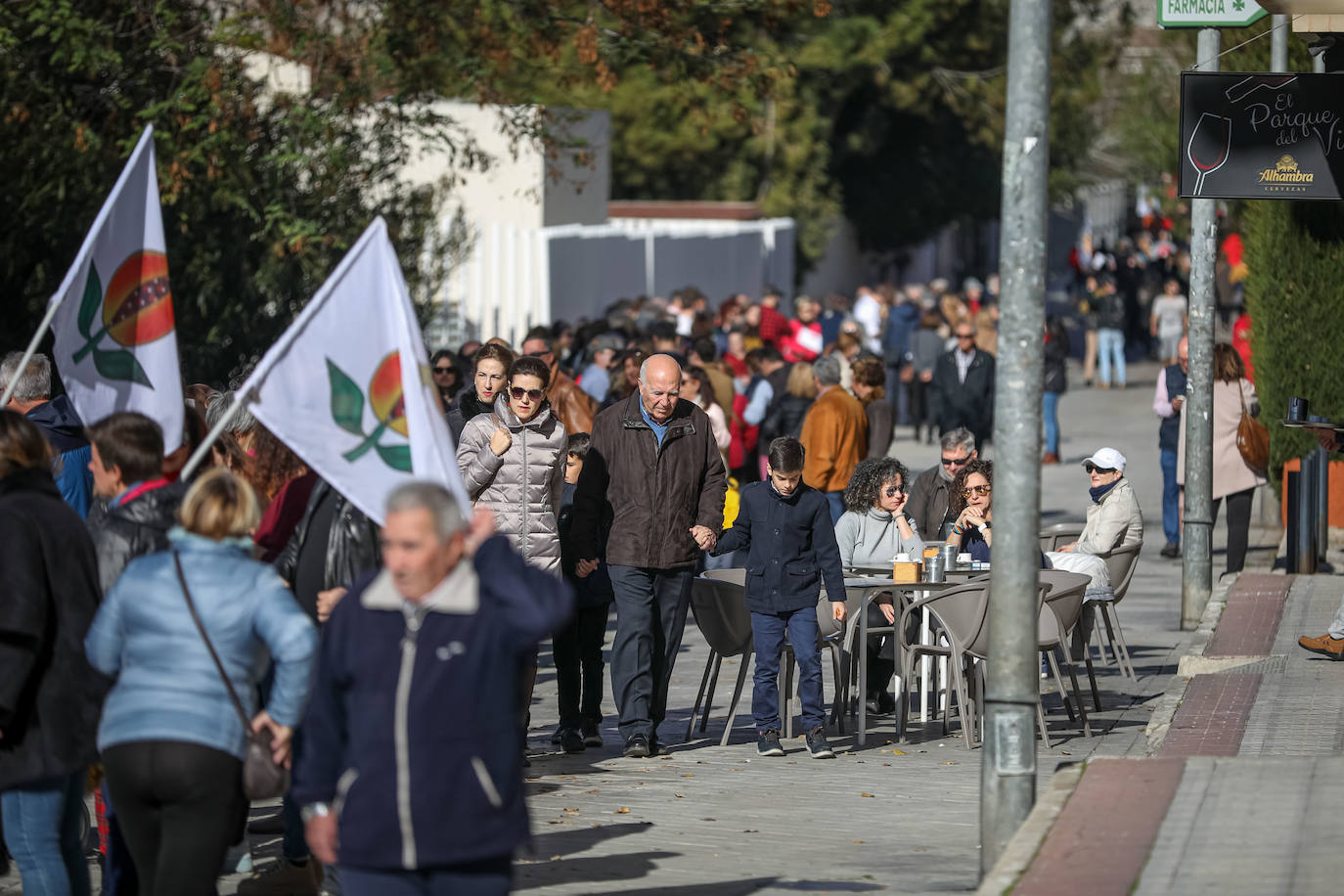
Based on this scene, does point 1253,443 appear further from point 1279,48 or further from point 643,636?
point 643,636

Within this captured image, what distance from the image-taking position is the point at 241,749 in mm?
5504

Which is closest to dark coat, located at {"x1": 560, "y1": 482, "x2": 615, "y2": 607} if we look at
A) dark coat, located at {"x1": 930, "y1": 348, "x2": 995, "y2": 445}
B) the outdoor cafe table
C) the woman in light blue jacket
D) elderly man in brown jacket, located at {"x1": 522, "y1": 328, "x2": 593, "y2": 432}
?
the outdoor cafe table

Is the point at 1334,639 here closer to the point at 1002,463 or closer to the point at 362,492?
the point at 1002,463

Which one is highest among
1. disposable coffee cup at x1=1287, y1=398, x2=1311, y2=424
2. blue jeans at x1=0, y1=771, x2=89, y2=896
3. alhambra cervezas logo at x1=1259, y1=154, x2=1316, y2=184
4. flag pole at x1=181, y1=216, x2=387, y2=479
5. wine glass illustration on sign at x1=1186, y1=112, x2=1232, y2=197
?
wine glass illustration on sign at x1=1186, y1=112, x2=1232, y2=197

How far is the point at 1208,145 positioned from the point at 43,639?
9557 millimetres

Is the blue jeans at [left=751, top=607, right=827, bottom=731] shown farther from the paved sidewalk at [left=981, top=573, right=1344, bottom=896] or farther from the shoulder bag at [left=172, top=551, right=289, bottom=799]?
the shoulder bag at [left=172, top=551, right=289, bottom=799]

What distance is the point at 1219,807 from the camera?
723cm

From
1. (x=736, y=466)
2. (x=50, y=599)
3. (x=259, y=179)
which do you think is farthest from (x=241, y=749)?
(x=259, y=179)

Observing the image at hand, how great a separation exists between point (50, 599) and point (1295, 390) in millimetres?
12349

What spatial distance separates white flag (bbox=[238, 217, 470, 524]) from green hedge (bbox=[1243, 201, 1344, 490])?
37.3ft

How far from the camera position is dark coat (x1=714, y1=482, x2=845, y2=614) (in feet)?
32.0

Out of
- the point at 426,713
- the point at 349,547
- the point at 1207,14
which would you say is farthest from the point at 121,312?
the point at 1207,14

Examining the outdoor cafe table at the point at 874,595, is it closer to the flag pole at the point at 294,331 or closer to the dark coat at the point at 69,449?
the dark coat at the point at 69,449

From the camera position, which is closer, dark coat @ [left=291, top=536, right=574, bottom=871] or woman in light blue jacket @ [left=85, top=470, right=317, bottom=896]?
dark coat @ [left=291, top=536, right=574, bottom=871]
